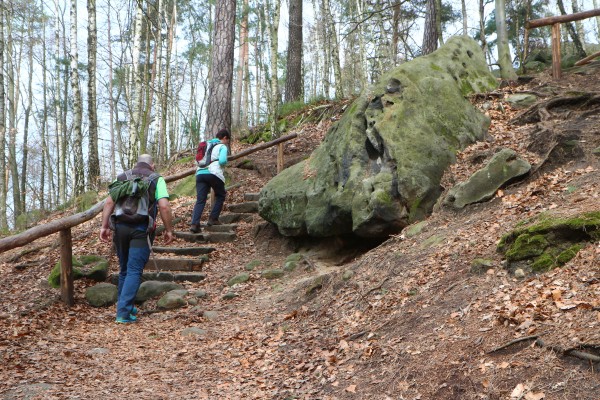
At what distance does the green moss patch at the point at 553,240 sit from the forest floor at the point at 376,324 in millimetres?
146

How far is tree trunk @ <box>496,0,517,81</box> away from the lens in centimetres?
1140

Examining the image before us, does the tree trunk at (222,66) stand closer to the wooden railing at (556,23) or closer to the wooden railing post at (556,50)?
the wooden railing at (556,23)

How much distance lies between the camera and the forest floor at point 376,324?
11.8ft

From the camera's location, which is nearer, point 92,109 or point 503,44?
point 503,44

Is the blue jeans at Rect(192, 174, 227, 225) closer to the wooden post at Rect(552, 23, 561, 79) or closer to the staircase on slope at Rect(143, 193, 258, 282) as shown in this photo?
the staircase on slope at Rect(143, 193, 258, 282)

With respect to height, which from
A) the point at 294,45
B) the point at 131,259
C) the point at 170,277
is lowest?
the point at 170,277

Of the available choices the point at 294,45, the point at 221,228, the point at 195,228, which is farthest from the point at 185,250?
the point at 294,45

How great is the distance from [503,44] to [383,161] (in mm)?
5414

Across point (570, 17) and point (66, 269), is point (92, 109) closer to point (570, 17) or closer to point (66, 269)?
point (66, 269)

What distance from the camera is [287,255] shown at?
29.7 ft

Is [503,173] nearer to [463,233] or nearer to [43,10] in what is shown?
[463,233]

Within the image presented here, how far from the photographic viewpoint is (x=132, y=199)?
6.67 meters

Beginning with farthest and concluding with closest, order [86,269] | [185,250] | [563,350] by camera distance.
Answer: [185,250]
[86,269]
[563,350]

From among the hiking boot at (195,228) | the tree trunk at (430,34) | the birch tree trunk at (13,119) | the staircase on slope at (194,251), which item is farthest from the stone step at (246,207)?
the birch tree trunk at (13,119)
